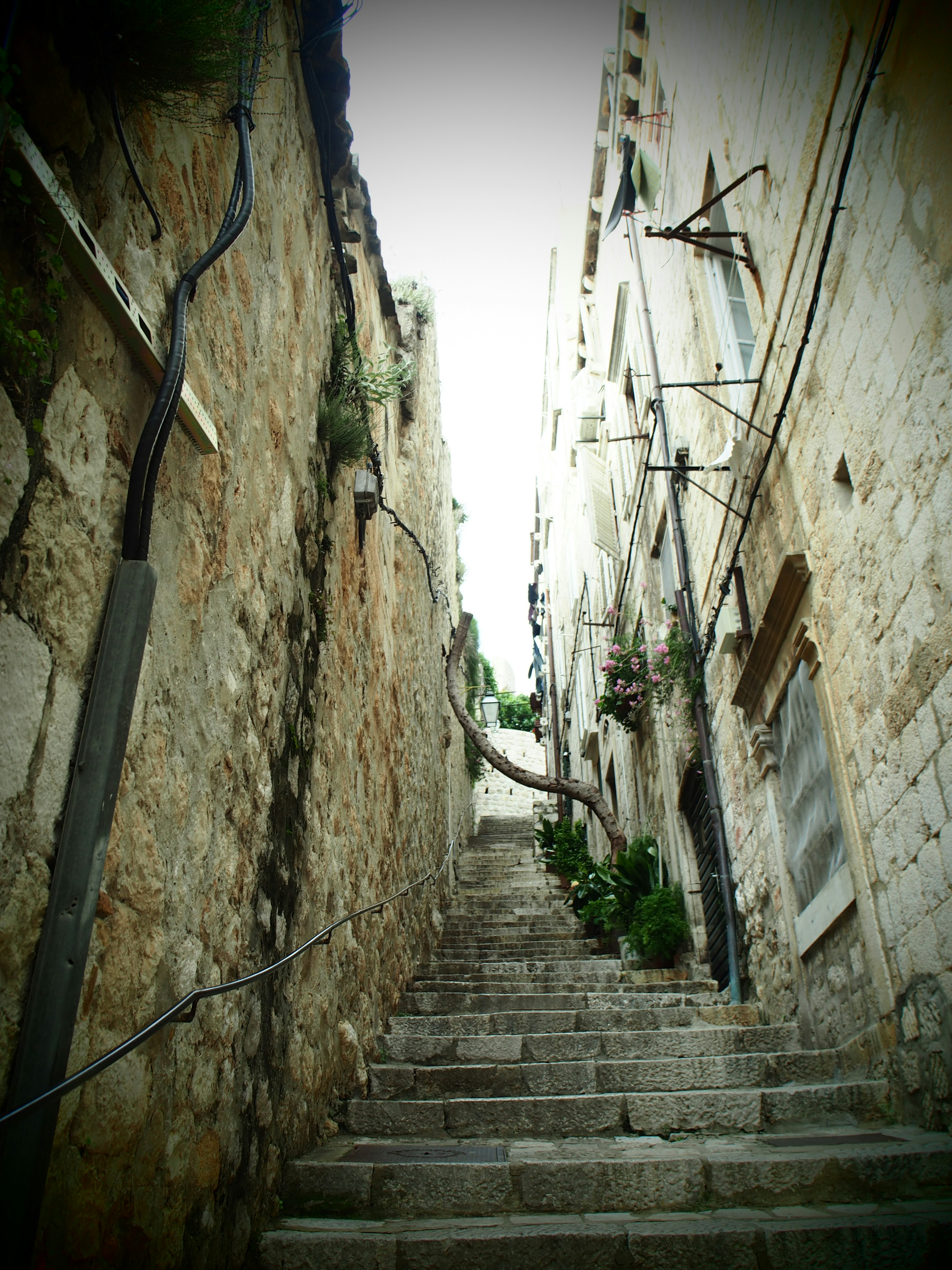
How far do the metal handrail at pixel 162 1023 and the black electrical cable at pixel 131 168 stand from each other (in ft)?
6.63

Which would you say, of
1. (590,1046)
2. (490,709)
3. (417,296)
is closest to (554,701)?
(490,709)

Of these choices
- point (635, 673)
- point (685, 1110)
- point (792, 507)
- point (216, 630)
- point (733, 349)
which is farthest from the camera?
point (635, 673)

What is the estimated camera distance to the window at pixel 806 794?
4035 mm

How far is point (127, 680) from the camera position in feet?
5.85

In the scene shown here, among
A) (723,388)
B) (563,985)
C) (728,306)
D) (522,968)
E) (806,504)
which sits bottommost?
(563,985)

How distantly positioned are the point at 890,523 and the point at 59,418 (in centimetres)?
293

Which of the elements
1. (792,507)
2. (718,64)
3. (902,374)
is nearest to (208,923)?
(902,374)

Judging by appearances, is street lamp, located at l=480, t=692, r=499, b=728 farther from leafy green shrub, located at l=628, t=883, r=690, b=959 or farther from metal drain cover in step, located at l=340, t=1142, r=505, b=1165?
metal drain cover in step, located at l=340, t=1142, r=505, b=1165

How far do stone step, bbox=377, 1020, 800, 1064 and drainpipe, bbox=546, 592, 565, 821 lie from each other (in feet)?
41.2

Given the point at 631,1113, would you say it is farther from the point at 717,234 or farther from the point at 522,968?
the point at 717,234

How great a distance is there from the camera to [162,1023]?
5.85 feet

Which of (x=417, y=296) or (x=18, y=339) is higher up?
(x=417, y=296)

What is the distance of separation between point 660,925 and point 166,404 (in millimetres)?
5832

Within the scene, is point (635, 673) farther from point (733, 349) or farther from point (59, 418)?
point (59, 418)
